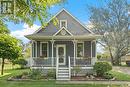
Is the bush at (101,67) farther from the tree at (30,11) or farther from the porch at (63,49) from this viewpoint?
the tree at (30,11)

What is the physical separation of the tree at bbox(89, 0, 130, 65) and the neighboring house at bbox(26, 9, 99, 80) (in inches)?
826

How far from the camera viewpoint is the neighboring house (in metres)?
28.7

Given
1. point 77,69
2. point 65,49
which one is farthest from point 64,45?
point 77,69

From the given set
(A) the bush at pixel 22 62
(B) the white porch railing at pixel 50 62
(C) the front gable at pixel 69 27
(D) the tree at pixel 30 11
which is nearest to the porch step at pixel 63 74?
(B) the white porch railing at pixel 50 62

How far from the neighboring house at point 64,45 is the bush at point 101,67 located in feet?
4.18

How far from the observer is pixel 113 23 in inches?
2088

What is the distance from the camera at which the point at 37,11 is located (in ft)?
34.2

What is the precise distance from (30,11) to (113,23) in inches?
1724

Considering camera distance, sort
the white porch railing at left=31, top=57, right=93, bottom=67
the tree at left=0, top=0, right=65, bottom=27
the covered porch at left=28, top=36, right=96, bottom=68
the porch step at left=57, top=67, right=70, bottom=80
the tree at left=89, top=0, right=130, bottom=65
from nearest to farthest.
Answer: the tree at left=0, top=0, right=65, bottom=27
the porch step at left=57, top=67, right=70, bottom=80
the white porch railing at left=31, top=57, right=93, bottom=67
the covered porch at left=28, top=36, right=96, bottom=68
the tree at left=89, top=0, right=130, bottom=65

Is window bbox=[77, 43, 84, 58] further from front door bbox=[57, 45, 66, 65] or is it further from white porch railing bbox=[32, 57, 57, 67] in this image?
white porch railing bbox=[32, 57, 57, 67]

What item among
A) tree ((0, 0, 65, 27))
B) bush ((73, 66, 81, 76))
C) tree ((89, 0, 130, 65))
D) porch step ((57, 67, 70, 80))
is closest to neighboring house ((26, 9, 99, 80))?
bush ((73, 66, 81, 76))

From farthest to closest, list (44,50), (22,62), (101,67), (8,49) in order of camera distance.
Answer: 1. (22,62)
2. (44,50)
3. (8,49)
4. (101,67)

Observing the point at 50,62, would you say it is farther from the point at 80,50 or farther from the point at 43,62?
the point at 80,50

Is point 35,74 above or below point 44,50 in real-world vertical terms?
below
